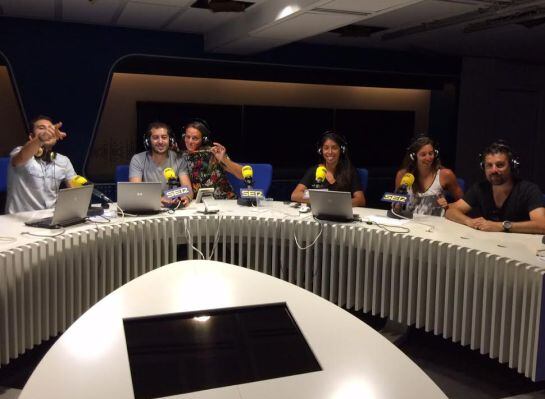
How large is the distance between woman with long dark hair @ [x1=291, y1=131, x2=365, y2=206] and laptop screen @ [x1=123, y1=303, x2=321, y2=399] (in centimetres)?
226

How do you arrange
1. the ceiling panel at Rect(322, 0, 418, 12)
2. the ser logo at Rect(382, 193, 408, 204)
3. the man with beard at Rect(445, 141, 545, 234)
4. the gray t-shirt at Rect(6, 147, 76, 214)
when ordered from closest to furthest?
the man with beard at Rect(445, 141, 545, 234) < the ser logo at Rect(382, 193, 408, 204) < the gray t-shirt at Rect(6, 147, 76, 214) < the ceiling panel at Rect(322, 0, 418, 12)

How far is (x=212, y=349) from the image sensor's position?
132cm

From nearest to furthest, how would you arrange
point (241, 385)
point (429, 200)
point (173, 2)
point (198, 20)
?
point (241, 385) → point (429, 200) → point (173, 2) → point (198, 20)

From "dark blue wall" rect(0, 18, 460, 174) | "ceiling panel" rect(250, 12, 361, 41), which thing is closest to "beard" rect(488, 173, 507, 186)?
"ceiling panel" rect(250, 12, 361, 41)

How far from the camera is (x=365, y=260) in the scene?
2900mm

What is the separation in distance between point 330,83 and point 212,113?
1.44 meters

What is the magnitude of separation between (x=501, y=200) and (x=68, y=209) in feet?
7.75

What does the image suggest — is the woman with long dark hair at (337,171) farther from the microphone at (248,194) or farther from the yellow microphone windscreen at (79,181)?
the yellow microphone windscreen at (79,181)

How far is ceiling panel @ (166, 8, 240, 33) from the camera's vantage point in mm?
4496

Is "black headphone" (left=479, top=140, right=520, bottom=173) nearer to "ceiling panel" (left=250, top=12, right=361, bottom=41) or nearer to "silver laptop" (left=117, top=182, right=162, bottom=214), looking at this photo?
"ceiling panel" (left=250, top=12, right=361, bottom=41)

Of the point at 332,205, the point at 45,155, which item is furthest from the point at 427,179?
the point at 45,155

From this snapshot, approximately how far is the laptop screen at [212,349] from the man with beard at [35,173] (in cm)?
213

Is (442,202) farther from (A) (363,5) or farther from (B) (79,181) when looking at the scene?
(B) (79,181)

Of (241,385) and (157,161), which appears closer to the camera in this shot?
(241,385)
